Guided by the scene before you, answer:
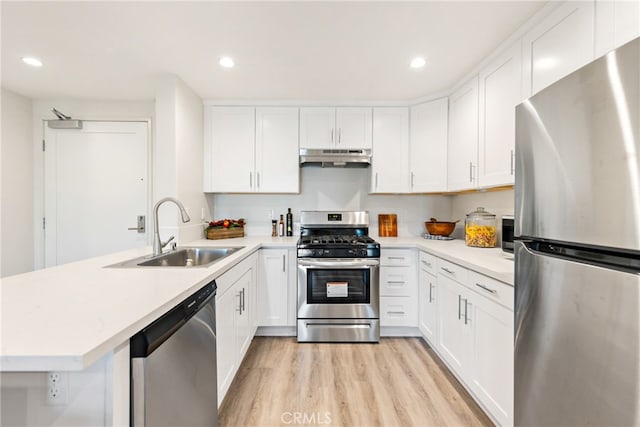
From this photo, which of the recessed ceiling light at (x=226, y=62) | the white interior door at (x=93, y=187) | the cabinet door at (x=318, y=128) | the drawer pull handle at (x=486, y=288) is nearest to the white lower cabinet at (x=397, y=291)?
the drawer pull handle at (x=486, y=288)

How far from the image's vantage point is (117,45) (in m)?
1.87

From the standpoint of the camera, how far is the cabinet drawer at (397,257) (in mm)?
2570

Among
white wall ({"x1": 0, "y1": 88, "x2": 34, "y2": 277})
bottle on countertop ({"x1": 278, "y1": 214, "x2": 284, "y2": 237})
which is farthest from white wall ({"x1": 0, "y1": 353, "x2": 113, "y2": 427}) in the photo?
white wall ({"x1": 0, "y1": 88, "x2": 34, "y2": 277})

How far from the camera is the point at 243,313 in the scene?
1.99 meters

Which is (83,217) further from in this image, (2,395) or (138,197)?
(2,395)

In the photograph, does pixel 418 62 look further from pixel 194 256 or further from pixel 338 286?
pixel 194 256

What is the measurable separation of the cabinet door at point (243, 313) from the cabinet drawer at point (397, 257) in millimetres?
1231

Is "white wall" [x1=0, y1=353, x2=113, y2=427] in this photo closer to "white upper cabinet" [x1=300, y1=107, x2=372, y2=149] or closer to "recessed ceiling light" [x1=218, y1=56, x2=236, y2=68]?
"recessed ceiling light" [x1=218, y1=56, x2=236, y2=68]

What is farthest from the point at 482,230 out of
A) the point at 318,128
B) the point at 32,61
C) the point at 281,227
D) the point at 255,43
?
the point at 32,61

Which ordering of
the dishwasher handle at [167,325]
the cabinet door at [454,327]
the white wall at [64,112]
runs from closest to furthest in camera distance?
the dishwasher handle at [167,325], the cabinet door at [454,327], the white wall at [64,112]

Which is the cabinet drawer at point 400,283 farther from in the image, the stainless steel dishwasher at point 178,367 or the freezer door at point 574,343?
the stainless steel dishwasher at point 178,367

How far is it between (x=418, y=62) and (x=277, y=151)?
1.53m

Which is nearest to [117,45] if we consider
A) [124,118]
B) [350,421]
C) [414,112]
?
[124,118]

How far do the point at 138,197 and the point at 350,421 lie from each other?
2.85m
